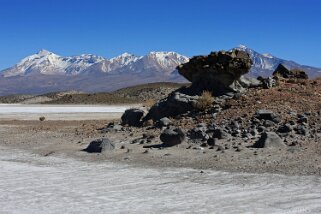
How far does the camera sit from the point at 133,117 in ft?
93.8

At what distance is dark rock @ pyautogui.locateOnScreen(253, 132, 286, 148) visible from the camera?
712 inches

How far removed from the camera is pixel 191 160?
16938 mm

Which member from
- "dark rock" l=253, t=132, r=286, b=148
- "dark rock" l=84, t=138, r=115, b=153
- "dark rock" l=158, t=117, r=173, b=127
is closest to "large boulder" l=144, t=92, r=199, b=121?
"dark rock" l=158, t=117, r=173, b=127

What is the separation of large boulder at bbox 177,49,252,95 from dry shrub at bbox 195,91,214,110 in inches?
62.9

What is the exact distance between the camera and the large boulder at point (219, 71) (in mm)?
27172

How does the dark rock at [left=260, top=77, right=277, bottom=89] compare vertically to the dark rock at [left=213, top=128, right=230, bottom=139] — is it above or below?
above

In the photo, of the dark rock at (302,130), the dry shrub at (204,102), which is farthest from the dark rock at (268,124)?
the dry shrub at (204,102)

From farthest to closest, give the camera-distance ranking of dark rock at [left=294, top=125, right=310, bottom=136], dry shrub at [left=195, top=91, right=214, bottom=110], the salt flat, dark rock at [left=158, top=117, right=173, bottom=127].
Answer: the salt flat < dry shrub at [left=195, top=91, right=214, bottom=110] < dark rock at [left=158, top=117, right=173, bottom=127] < dark rock at [left=294, top=125, right=310, bottom=136]

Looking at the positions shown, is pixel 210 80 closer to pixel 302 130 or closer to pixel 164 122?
pixel 164 122

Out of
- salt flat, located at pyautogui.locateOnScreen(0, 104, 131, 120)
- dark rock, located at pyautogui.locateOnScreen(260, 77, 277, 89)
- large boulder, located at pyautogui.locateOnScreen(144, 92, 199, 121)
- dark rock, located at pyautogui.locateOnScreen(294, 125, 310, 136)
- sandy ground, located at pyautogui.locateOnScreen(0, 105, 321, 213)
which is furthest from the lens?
salt flat, located at pyautogui.locateOnScreen(0, 104, 131, 120)

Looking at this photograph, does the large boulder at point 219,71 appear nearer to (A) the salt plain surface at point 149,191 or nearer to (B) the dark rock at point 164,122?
(B) the dark rock at point 164,122

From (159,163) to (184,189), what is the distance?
429 cm

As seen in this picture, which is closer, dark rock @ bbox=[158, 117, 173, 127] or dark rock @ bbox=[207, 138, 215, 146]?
dark rock @ bbox=[207, 138, 215, 146]

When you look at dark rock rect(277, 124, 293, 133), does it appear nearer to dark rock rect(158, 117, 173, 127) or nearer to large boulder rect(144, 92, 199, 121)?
dark rock rect(158, 117, 173, 127)
